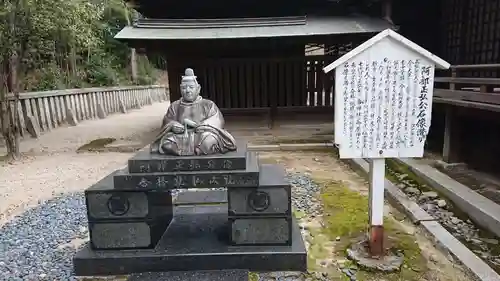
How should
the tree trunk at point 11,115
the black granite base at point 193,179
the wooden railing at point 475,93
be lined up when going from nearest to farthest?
the black granite base at point 193,179, the wooden railing at point 475,93, the tree trunk at point 11,115

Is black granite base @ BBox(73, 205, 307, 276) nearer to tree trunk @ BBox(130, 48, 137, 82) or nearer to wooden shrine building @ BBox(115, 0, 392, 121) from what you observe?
wooden shrine building @ BBox(115, 0, 392, 121)

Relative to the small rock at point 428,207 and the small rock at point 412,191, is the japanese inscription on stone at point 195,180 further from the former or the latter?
the small rock at point 412,191

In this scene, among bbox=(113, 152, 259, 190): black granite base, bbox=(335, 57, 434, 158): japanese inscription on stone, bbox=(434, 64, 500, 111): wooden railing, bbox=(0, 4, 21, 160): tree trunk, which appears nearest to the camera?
bbox=(335, 57, 434, 158): japanese inscription on stone

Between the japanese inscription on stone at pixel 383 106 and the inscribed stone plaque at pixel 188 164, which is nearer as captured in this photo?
the japanese inscription on stone at pixel 383 106

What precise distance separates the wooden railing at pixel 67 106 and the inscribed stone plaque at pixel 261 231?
8751 mm

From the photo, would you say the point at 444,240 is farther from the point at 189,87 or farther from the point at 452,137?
the point at 452,137

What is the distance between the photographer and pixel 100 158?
8.99 metres

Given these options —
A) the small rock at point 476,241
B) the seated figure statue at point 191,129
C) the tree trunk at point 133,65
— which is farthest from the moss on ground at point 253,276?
the tree trunk at point 133,65

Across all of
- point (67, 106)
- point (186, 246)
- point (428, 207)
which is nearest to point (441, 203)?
point (428, 207)

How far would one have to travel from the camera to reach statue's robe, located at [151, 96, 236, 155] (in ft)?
11.9

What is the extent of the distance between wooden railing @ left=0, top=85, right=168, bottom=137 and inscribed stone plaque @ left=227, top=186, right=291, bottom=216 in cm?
872

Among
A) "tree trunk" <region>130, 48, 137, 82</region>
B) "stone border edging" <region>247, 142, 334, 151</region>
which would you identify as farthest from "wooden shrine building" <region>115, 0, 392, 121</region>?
"tree trunk" <region>130, 48, 137, 82</region>

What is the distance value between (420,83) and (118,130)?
12.1 m

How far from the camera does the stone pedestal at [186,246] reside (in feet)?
11.5
